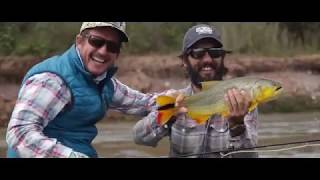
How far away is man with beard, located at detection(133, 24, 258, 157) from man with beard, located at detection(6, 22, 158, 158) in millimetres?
413

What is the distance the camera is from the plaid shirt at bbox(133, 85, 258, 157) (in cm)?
331

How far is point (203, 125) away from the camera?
3314 millimetres

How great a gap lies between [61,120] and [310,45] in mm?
7745

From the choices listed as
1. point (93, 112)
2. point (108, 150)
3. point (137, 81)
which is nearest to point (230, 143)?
point (93, 112)

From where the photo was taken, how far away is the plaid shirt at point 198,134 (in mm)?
3311

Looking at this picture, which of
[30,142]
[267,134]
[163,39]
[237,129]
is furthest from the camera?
[163,39]

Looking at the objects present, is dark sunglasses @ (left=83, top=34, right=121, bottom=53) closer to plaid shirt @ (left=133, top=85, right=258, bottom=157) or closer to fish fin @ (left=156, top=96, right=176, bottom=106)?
fish fin @ (left=156, top=96, right=176, bottom=106)

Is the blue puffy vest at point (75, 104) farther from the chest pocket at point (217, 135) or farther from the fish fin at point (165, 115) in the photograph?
the chest pocket at point (217, 135)

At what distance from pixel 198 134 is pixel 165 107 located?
0.32 metres

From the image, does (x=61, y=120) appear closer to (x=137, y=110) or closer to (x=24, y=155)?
(x=24, y=155)

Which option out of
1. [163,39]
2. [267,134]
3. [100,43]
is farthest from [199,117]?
[163,39]

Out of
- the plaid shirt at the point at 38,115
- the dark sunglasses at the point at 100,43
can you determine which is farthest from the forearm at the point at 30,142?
the dark sunglasses at the point at 100,43

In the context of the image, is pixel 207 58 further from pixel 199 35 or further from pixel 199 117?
pixel 199 117
